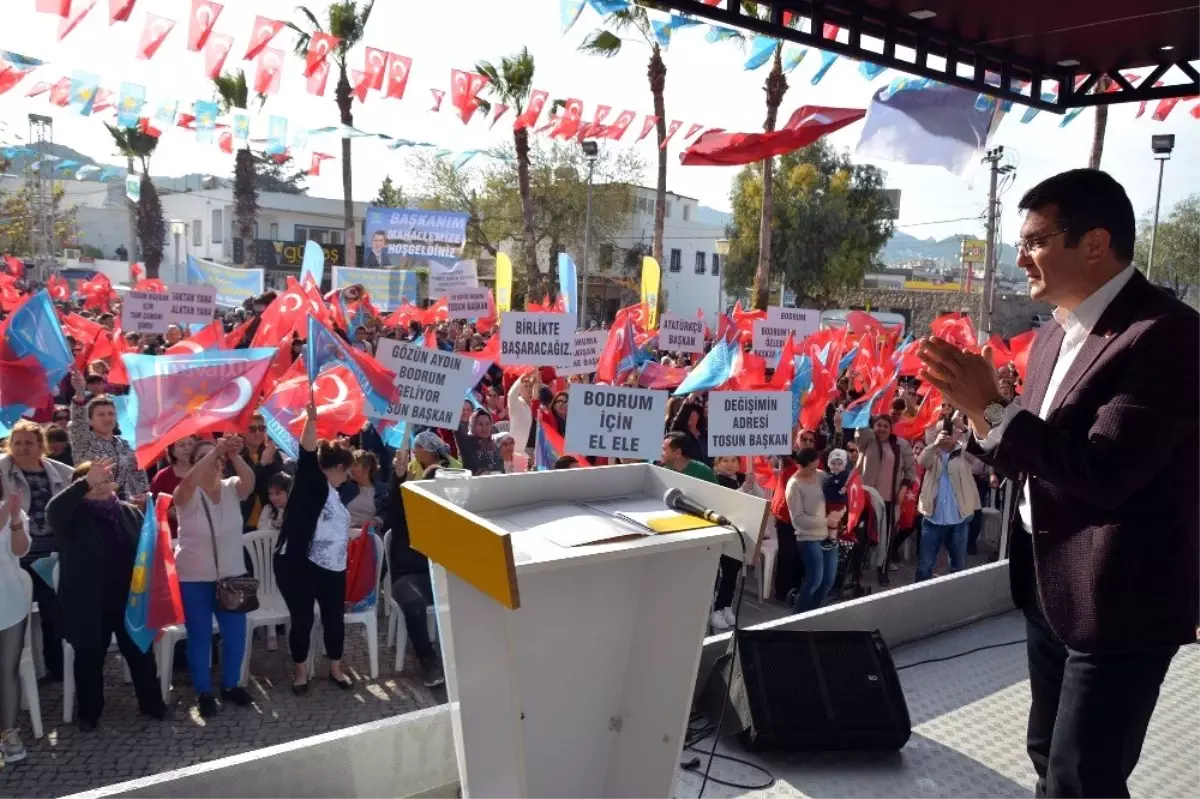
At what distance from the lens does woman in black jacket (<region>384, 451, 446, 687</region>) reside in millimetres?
6473

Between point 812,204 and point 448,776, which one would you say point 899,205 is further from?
point 448,776

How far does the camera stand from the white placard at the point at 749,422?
7305 millimetres

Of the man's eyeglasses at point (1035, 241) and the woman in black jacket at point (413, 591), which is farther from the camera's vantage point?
the woman in black jacket at point (413, 591)

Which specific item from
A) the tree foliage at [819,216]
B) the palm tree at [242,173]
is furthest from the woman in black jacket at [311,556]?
the tree foliage at [819,216]

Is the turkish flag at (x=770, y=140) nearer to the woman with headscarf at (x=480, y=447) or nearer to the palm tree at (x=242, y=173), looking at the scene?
the woman with headscarf at (x=480, y=447)

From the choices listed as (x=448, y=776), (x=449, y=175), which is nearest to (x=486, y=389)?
(x=448, y=776)

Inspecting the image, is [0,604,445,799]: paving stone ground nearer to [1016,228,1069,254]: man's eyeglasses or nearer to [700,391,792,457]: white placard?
[700,391,792,457]: white placard

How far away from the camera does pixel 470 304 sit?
15.4 meters

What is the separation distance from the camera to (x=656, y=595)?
289 centimetres

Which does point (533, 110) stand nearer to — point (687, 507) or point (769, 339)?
point (769, 339)

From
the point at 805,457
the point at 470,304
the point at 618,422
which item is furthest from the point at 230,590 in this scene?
the point at 470,304

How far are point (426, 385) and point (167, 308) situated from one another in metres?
7.23

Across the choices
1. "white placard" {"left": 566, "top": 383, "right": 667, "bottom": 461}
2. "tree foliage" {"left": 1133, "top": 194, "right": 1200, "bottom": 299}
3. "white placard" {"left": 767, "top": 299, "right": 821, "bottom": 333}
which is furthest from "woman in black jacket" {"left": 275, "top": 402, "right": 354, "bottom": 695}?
"tree foliage" {"left": 1133, "top": 194, "right": 1200, "bottom": 299}

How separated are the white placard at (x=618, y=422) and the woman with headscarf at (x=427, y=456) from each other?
1.09 m
